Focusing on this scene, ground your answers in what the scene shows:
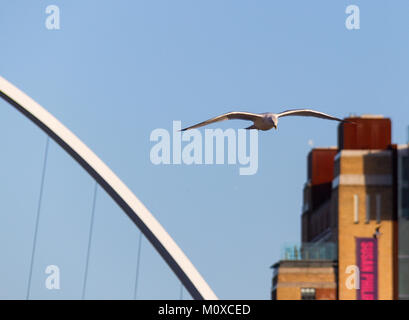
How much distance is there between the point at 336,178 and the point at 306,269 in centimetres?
1296

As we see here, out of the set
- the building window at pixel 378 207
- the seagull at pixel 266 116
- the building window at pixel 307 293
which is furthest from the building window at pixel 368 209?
the seagull at pixel 266 116

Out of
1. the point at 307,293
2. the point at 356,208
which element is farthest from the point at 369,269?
the point at 307,293

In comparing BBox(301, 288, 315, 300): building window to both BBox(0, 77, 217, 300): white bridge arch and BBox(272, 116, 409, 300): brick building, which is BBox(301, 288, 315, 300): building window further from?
BBox(0, 77, 217, 300): white bridge arch

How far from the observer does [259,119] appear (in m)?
53.6

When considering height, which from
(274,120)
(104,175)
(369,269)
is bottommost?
(104,175)

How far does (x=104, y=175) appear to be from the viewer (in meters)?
56.4

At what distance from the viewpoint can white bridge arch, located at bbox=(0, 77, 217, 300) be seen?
184ft

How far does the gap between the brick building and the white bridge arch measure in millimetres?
81418

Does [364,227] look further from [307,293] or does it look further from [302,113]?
[302,113]

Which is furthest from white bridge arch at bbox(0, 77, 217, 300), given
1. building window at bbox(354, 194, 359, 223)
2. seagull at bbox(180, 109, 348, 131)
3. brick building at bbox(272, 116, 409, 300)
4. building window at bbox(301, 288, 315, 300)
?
building window at bbox(354, 194, 359, 223)

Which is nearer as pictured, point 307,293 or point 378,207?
point 307,293

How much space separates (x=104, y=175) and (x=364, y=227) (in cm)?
8973
